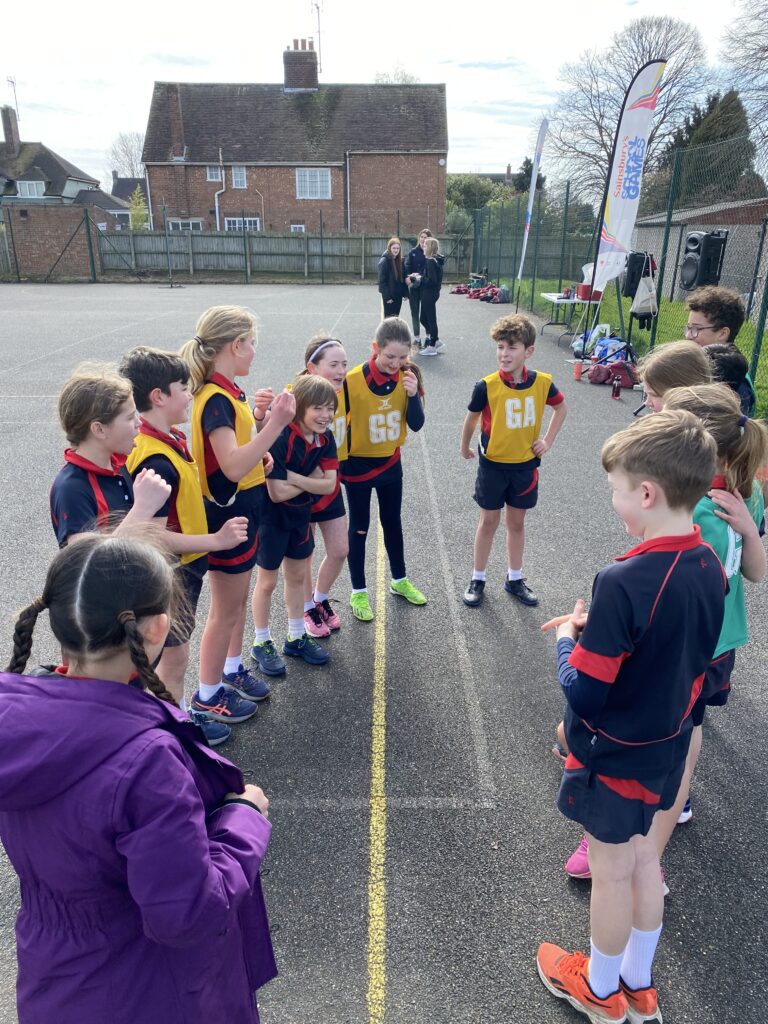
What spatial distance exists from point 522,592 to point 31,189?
60.6m

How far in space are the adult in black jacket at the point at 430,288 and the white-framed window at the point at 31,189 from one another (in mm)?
51152

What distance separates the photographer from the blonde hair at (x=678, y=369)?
2.81m

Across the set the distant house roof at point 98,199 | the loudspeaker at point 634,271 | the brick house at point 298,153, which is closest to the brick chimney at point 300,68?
the brick house at point 298,153

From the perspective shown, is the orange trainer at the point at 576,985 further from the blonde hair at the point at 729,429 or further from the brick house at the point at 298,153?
the brick house at the point at 298,153

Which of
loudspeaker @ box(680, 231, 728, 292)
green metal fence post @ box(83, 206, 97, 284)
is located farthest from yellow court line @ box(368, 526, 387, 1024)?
green metal fence post @ box(83, 206, 97, 284)

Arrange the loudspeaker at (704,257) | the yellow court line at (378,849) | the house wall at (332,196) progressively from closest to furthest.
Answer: the yellow court line at (378,849)
the loudspeaker at (704,257)
the house wall at (332,196)

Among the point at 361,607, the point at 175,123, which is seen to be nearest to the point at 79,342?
the point at 361,607

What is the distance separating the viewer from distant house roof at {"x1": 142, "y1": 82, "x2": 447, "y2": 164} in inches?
1547

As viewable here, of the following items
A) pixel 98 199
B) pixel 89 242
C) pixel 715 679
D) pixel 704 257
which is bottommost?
pixel 715 679

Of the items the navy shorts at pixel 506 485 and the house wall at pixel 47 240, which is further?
the house wall at pixel 47 240

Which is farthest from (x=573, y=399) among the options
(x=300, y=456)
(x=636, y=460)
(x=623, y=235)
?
(x=636, y=460)

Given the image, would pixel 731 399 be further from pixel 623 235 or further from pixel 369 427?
pixel 623 235

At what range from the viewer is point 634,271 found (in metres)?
11.2

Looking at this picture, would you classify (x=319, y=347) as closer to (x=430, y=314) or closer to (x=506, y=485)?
(x=506, y=485)
